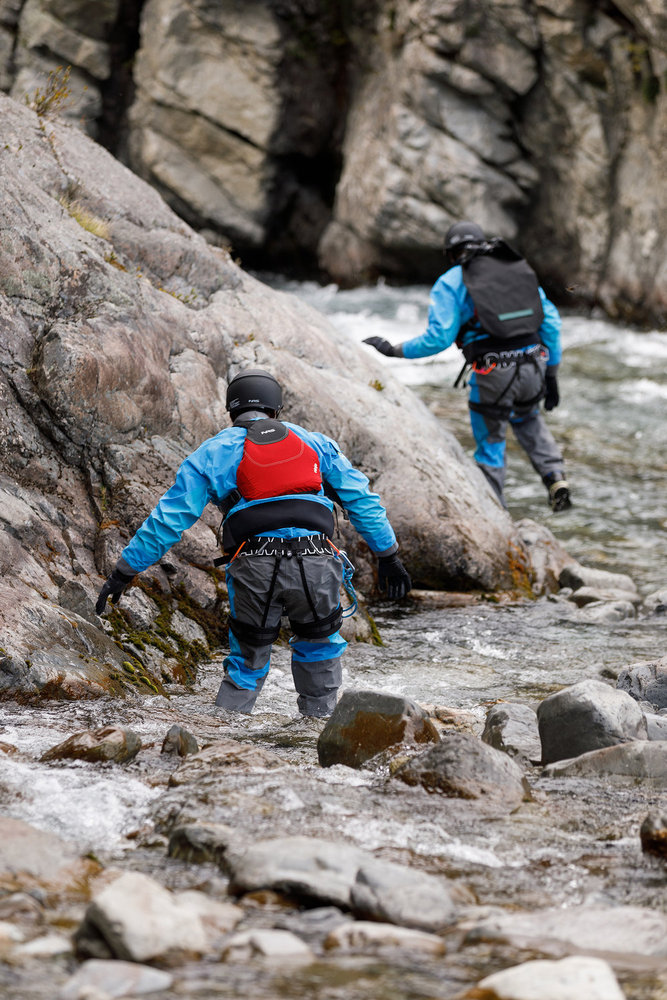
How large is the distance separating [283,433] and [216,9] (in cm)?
2288

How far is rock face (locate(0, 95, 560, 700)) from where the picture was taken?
5.77 metres

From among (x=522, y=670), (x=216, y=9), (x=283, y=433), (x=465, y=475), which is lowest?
(x=522, y=670)

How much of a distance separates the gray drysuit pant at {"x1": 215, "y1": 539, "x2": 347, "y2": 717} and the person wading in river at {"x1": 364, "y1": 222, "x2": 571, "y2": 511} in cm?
391

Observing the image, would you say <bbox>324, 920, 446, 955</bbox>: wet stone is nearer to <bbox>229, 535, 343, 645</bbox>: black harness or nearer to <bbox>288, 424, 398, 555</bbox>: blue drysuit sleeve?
<bbox>229, 535, 343, 645</bbox>: black harness

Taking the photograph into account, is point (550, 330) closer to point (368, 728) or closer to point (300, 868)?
point (368, 728)

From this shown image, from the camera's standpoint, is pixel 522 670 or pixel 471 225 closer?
pixel 522 670

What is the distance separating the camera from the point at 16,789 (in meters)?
3.96

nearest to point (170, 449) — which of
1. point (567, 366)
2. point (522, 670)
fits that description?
point (522, 670)

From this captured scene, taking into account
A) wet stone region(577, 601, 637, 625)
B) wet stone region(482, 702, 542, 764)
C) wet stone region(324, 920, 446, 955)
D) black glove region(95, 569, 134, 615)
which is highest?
wet stone region(324, 920, 446, 955)

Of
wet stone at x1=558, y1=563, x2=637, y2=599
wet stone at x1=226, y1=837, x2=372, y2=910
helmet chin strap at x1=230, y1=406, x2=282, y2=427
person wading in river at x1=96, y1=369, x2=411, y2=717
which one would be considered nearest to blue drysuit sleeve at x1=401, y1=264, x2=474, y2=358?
wet stone at x1=558, y1=563, x2=637, y2=599

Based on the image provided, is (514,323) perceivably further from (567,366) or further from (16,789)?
(567,366)

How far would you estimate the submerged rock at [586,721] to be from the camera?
473 centimetres

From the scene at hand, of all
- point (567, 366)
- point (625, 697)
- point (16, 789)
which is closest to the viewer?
point (16, 789)

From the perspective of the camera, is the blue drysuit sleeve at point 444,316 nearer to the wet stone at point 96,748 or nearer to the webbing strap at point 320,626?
the webbing strap at point 320,626
